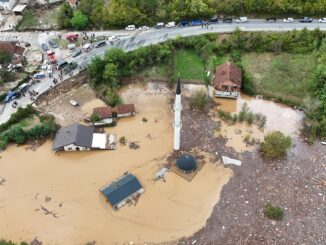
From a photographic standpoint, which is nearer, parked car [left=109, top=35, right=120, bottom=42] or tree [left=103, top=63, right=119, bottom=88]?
tree [left=103, top=63, right=119, bottom=88]

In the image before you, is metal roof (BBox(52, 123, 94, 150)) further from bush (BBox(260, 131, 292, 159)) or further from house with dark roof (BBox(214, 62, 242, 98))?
bush (BBox(260, 131, 292, 159))

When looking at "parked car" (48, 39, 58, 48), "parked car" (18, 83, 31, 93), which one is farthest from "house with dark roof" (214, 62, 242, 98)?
"parked car" (18, 83, 31, 93)

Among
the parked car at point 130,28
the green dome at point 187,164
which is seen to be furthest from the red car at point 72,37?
the green dome at point 187,164

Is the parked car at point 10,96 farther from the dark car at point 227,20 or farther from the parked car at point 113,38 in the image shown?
the dark car at point 227,20

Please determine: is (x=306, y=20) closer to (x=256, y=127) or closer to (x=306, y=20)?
(x=306, y=20)

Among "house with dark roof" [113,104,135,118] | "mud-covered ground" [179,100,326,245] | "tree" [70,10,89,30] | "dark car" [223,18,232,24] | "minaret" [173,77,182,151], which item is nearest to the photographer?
"mud-covered ground" [179,100,326,245]

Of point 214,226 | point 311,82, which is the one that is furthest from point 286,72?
point 214,226
